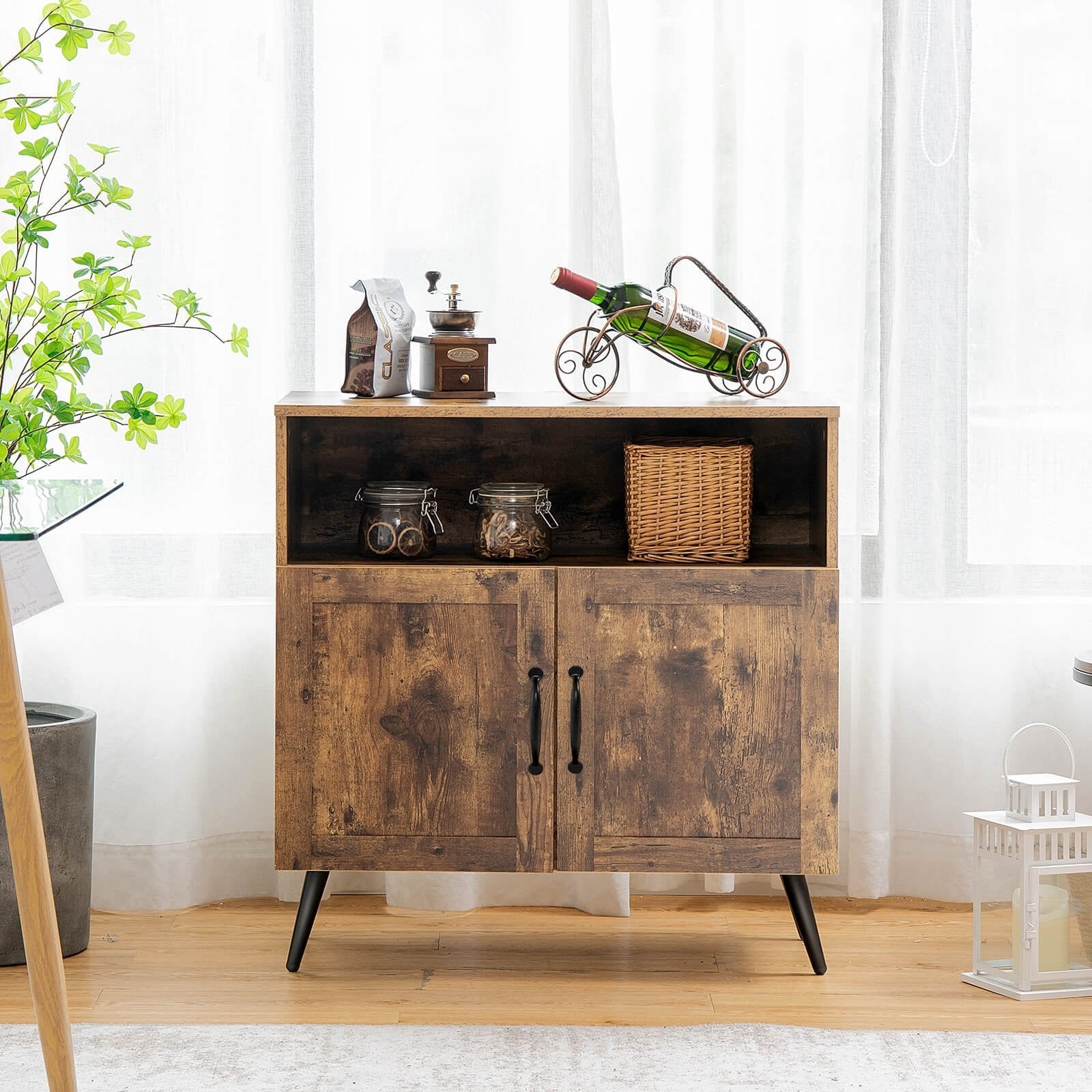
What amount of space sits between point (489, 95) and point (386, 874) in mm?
1572

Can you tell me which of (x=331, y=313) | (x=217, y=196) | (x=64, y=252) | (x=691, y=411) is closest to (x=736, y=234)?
(x=691, y=411)

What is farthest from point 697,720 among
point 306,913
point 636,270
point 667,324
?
point 636,270

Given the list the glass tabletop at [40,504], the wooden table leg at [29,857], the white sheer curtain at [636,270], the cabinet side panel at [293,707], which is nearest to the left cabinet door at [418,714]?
the cabinet side panel at [293,707]

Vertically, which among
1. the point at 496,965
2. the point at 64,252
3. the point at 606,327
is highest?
the point at 64,252

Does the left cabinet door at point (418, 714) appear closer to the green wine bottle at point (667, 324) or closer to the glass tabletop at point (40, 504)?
the green wine bottle at point (667, 324)

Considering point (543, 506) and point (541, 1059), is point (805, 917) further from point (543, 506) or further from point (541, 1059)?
point (543, 506)

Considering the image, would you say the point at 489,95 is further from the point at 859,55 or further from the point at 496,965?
the point at 496,965

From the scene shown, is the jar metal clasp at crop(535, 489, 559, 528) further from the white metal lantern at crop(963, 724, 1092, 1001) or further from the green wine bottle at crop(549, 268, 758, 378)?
the white metal lantern at crop(963, 724, 1092, 1001)

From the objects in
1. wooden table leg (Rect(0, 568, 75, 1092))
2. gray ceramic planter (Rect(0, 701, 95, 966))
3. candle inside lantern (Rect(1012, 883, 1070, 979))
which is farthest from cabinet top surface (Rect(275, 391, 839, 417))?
wooden table leg (Rect(0, 568, 75, 1092))

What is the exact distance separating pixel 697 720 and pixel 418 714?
1.51 ft

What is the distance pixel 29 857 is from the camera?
3.22ft

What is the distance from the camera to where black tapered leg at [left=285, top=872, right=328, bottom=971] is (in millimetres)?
2273

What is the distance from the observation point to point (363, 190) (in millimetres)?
2582

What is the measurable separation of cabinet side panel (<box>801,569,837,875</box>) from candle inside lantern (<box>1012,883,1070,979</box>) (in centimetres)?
32
